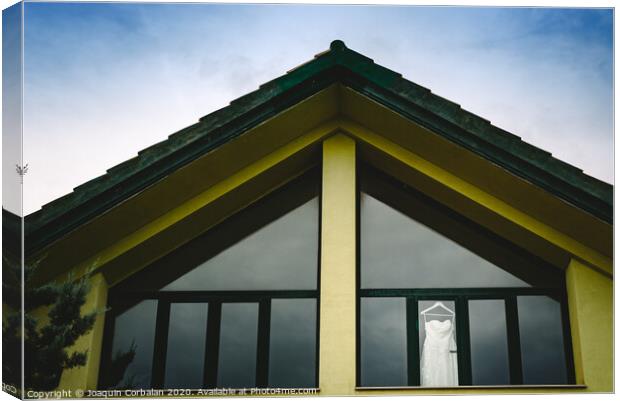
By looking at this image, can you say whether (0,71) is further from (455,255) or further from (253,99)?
(455,255)

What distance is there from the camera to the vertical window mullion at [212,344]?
9.16 m

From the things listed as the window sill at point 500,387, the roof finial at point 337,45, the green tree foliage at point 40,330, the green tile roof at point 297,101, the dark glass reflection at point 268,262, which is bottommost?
the window sill at point 500,387

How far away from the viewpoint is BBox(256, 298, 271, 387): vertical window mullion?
914 cm

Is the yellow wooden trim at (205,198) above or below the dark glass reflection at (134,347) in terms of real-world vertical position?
above

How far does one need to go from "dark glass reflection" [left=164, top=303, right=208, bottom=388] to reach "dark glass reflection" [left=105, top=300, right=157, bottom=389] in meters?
0.22

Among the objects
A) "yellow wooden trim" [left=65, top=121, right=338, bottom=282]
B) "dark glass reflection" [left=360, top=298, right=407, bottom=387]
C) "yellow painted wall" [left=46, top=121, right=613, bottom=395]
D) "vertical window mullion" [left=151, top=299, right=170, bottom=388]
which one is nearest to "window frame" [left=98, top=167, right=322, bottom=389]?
"vertical window mullion" [left=151, top=299, right=170, bottom=388]

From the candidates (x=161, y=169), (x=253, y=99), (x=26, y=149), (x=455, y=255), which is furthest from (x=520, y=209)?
(x=26, y=149)

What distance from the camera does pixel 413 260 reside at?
969cm

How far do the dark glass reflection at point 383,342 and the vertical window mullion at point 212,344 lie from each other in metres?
1.54

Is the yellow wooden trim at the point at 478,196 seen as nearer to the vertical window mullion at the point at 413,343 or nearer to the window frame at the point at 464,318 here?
the window frame at the point at 464,318

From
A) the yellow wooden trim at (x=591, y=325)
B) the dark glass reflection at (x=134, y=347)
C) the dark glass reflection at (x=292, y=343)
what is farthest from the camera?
the dark glass reflection at (x=134, y=347)

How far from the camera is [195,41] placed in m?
9.68

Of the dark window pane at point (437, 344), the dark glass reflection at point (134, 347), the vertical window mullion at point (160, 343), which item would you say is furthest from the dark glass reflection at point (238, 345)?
the dark window pane at point (437, 344)

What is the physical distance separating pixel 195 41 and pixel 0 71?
2121 mm
